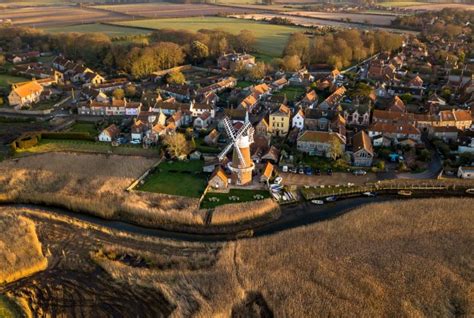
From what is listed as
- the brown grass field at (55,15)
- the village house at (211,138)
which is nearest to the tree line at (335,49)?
the village house at (211,138)

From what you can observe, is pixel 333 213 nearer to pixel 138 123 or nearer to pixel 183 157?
pixel 183 157

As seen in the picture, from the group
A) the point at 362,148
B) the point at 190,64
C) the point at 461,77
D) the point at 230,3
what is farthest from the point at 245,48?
the point at 230,3

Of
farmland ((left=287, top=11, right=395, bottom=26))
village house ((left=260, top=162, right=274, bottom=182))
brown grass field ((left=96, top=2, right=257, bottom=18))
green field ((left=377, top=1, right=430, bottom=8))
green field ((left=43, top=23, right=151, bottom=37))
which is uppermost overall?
green field ((left=377, top=1, right=430, bottom=8))

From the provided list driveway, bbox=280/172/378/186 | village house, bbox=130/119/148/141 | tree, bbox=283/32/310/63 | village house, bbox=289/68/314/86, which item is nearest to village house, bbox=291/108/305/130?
driveway, bbox=280/172/378/186

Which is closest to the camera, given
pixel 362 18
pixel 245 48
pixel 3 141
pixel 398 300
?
pixel 398 300

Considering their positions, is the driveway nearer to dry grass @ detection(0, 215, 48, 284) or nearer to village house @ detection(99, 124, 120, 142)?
village house @ detection(99, 124, 120, 142)

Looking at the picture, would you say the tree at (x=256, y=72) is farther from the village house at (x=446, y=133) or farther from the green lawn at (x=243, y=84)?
the village house at (x=446, y=133)
